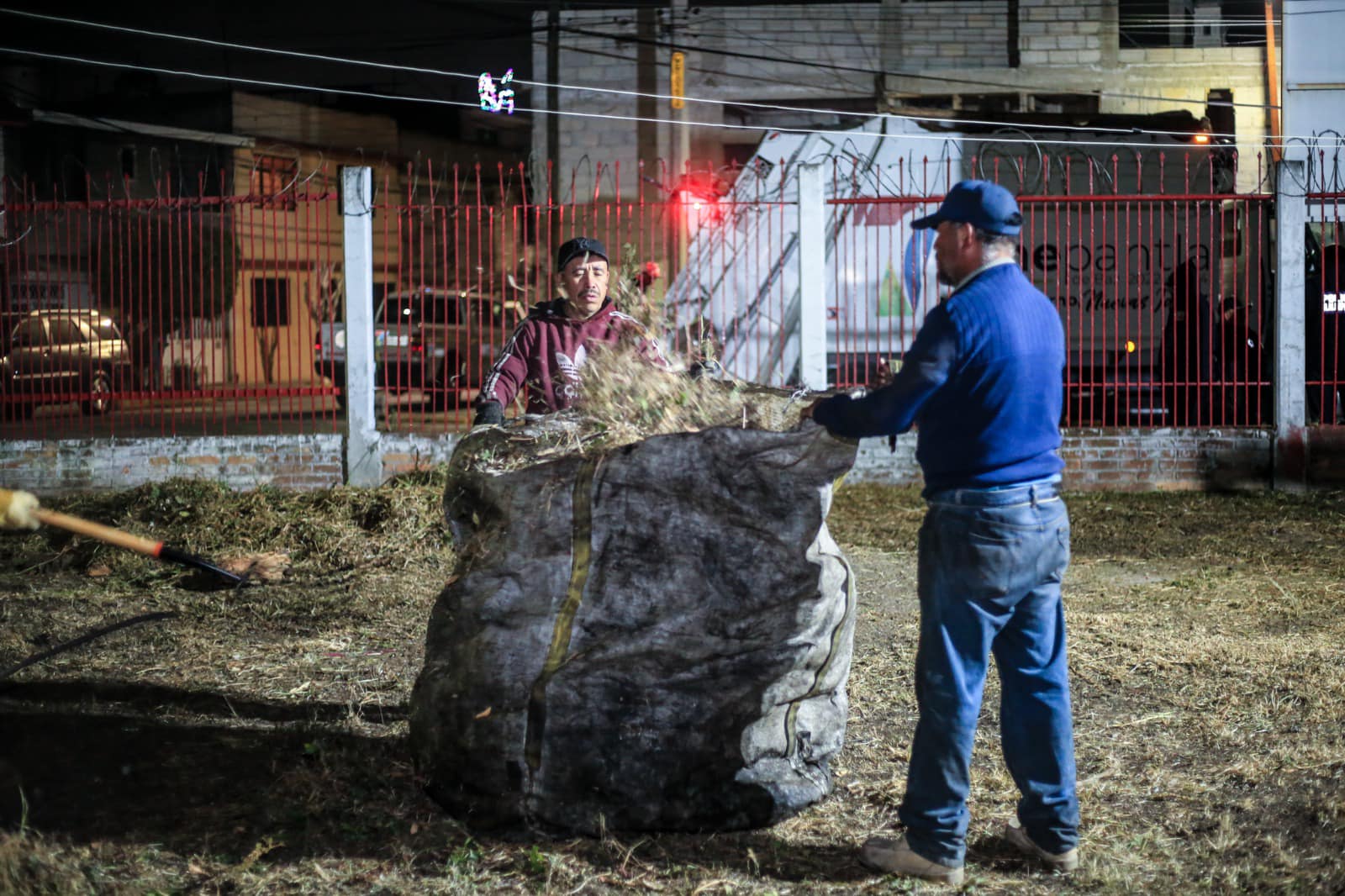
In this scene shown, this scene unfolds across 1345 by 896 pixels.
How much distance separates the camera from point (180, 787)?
4.02 meters

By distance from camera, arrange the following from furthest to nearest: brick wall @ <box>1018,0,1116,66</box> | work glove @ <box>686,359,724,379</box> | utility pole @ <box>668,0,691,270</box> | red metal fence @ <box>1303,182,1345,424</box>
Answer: brick wall @ <box>1018,0,1116,66</box> < utility pole @ <box>668,0,691,270</box> < red metal fence @ <box>1303,182,1345,424</box> < work glove @ <box>686,359,724,379</box>

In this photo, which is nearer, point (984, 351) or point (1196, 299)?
point (984, 351)

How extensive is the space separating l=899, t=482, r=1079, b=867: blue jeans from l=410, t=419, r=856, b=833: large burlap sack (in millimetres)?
402

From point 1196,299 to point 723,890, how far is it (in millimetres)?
8818

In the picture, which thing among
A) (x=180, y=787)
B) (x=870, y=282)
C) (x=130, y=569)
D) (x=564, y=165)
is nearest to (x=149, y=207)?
(x=130, y=569)

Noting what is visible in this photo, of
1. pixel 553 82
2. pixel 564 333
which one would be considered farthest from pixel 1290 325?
pixel 553 82

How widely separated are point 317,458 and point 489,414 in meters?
6.45

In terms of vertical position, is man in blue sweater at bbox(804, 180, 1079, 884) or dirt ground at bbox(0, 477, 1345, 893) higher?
man in blue sweater at bbox(804, 180, 1079, 884)

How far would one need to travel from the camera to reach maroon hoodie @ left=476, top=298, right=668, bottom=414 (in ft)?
16.4

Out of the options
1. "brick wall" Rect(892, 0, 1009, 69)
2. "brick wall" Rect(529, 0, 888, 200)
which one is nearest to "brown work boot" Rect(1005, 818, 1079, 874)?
"brick wall" Rect(529, 0, 888, 200)

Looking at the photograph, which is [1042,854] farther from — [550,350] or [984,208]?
[550,350]

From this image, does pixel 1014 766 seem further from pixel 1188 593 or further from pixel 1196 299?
pixel 1196 299

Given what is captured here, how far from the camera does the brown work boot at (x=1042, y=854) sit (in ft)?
11.2

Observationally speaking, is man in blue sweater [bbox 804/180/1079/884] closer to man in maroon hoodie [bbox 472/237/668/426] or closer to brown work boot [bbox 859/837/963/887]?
brown work boot [bbox 859/837/963/887]
